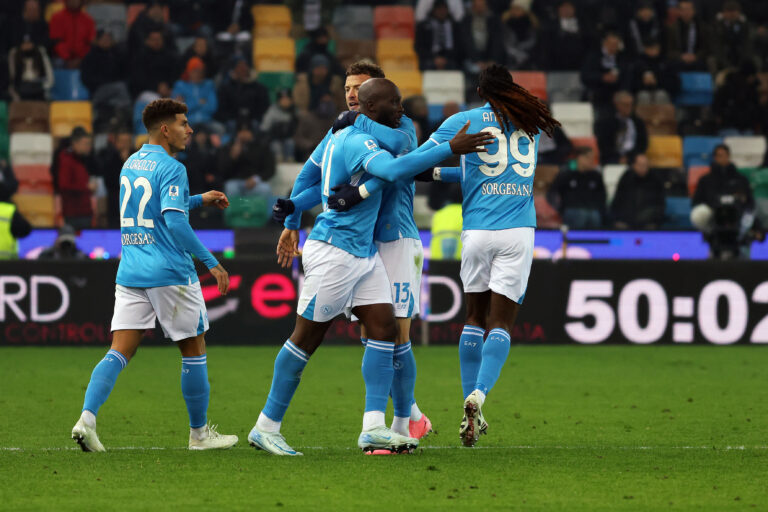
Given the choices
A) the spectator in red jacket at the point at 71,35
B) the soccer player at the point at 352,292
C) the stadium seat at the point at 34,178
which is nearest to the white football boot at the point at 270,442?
the soccer player at the point at 352,292

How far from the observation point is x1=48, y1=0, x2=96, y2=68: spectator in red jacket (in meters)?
19.3

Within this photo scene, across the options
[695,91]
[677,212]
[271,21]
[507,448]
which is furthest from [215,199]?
[695,91]

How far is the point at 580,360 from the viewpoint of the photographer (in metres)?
12.8

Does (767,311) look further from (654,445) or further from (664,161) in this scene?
(654,445)

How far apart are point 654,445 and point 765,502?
1.86 meters

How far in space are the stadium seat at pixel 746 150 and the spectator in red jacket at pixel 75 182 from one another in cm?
945

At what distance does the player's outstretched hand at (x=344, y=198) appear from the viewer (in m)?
6.42

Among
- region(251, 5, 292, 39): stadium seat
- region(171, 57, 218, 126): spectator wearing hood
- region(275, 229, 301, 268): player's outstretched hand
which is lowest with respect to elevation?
region(275, 229, 301, 268): player's outstretched hand

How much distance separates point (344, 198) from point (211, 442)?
62.7 inches

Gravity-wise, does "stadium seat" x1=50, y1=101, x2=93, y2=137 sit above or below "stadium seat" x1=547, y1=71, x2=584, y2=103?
below

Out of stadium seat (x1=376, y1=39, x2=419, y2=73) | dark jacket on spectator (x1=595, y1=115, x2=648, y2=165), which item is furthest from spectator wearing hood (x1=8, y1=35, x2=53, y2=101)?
dark jacket on spectator (x1=595, y1=115, x2=648, y2=165)

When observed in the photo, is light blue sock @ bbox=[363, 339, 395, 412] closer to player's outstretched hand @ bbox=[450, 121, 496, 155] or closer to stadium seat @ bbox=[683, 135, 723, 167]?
player's outstretched hand @ bbox=[450, 121, 496, 155]

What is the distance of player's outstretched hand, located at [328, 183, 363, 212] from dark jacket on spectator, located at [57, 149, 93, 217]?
10338mm

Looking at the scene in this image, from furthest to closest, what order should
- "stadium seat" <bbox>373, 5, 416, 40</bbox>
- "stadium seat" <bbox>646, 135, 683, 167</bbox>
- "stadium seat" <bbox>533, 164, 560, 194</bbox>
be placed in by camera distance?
"stadium seat" <bbox>373, 5, 416, 40</bbox> < "stadium seat" <bbox>646, 135, 683, 167</bbox> < "stadium seat" <bbox>533, 164, 560, 194</bbox>
